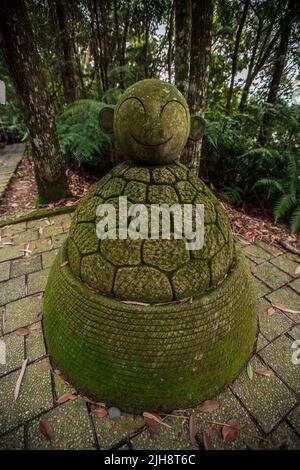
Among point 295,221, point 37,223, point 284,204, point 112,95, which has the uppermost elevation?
point 112,95

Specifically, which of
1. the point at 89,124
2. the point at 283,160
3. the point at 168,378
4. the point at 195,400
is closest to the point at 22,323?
the point at 168,378

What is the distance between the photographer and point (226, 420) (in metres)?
1.37

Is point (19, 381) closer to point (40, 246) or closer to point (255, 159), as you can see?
point (40, 246)

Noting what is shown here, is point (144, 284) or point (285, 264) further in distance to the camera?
point (285, 264)

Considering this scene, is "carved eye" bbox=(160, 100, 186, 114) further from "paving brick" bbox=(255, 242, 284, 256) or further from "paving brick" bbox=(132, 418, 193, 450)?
"paving brick" bbox=(255, 242, 284, 256)

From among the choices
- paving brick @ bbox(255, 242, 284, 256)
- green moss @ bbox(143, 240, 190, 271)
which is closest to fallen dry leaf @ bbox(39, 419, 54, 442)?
green moss @ bbox(143, 240, 190, 271)

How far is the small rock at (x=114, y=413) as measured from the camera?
1.38 m

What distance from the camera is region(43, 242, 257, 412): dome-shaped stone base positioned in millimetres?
1312

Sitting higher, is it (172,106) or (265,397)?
(172,106)

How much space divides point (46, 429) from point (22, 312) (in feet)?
3.32

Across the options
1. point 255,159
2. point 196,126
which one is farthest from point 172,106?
point 255,159

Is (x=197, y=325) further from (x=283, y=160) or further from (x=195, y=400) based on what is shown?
(x=283, y=160)

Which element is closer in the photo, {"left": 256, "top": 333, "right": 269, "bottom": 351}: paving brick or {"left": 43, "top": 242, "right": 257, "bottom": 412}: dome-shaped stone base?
{"left": 43, "top": 242, "right": 257, "bottom": 412}: dome-shaped stone base

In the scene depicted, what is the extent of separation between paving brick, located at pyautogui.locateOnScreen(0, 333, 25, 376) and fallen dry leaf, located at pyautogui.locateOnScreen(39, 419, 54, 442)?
1.49ft
